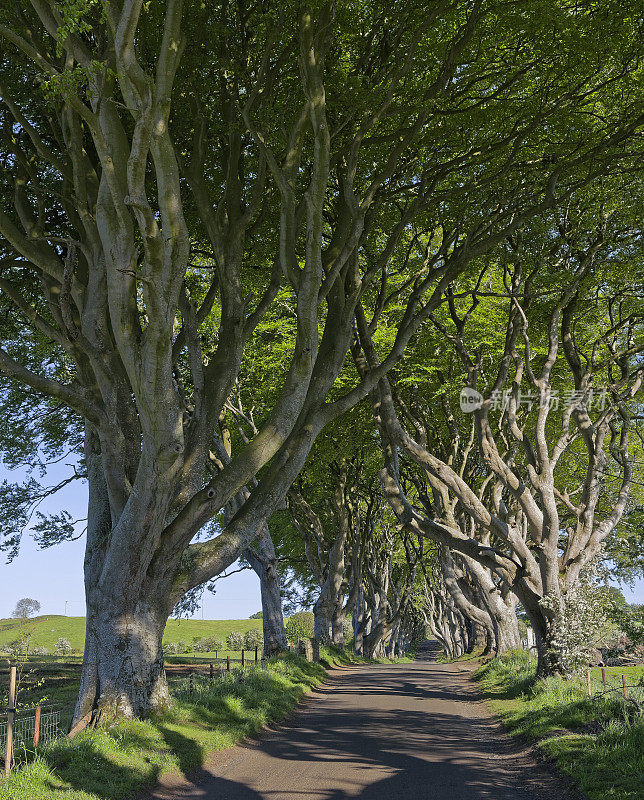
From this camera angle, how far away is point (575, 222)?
1526 centimetres

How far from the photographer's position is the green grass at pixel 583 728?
275 inches

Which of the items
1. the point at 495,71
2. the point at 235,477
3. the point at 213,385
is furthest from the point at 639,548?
the point at 495,71

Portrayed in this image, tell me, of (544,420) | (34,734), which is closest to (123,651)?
(34,734)

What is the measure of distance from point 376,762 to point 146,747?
9.37ft

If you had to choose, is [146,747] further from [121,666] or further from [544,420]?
[544,420]

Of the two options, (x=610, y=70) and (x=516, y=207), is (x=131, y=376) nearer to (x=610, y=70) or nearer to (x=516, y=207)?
(x=516, y=207)

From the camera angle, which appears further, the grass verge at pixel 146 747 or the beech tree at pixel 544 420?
the beech tree at pixel 544 420

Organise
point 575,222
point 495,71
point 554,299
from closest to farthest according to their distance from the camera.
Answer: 1. point 495,71
2. point 575,222
3. point 554,299

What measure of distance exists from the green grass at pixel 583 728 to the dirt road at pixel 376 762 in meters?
0.33

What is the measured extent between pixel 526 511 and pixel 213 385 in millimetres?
8260

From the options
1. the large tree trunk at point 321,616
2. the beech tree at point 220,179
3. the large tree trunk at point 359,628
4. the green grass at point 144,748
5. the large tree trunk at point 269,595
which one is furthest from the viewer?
the large tree trunk at point 359,628

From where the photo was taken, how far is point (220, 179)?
1378 centimetres

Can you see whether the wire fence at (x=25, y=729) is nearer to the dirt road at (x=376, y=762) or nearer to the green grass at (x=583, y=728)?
the dirt road at (x=376, y=762)

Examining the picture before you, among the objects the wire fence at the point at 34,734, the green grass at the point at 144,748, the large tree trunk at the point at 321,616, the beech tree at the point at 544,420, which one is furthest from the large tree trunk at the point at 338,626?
the wire fence at the point at 34,734
